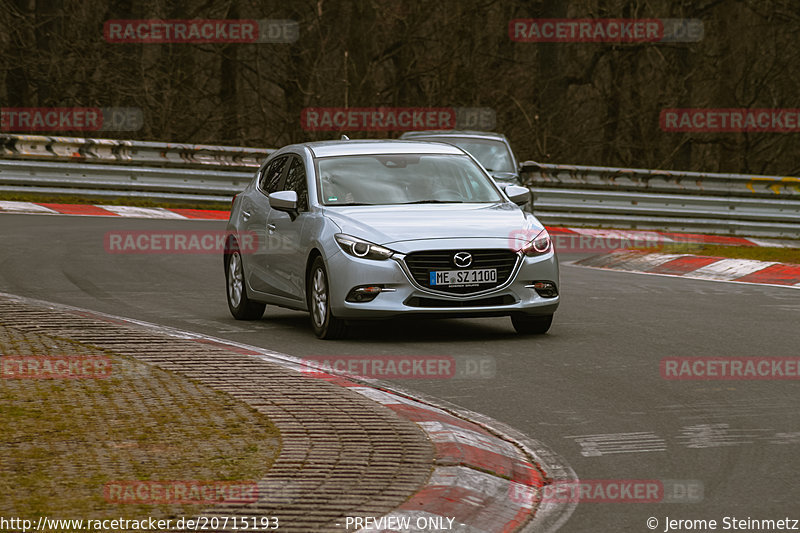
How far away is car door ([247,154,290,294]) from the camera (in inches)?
501

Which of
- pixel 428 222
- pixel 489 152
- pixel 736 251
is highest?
pixel 489 152

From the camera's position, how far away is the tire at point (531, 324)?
38.5 ft

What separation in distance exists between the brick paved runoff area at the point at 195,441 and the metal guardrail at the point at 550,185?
17117mm

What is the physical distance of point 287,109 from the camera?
117 feet

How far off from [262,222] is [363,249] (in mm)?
2084

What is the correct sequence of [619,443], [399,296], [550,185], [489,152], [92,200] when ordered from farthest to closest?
[550,185], [92,200], [489,152], [399,296], [619,443]

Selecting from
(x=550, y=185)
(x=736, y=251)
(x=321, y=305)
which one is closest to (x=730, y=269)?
(x=736, y=251)

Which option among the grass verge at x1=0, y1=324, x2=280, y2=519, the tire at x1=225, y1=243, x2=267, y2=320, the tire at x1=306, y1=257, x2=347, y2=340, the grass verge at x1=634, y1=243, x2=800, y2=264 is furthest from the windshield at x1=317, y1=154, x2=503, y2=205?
the grass verge at x1=634, y1=243, x2=800, y2=264

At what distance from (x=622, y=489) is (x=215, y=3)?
32443 mm

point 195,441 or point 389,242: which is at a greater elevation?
point 389,242

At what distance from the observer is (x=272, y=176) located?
531 inches

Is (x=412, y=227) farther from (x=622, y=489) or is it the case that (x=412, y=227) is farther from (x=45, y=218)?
(x=45, y=218)

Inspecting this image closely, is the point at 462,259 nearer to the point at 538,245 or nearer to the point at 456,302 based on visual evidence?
the point at 456,302

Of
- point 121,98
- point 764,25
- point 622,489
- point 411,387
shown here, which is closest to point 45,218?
point 121,98
